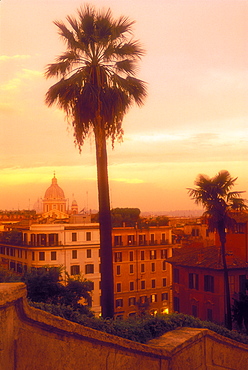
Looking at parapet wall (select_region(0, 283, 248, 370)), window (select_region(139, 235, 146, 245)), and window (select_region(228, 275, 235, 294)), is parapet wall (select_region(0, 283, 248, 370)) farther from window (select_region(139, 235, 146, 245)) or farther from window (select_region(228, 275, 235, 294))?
window (select_region(139, 235, 146, 245))

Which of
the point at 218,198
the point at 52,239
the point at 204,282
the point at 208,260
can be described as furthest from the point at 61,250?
the point at 218,198

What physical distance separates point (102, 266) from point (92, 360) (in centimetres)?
552

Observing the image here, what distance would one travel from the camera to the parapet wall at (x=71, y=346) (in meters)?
5.90

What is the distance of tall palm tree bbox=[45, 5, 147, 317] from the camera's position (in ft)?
43.7

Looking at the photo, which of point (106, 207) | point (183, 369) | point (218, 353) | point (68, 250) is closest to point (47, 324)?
point (183, 369)

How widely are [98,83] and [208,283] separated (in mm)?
22651

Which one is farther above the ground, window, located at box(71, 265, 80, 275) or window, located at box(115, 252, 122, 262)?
window, located at box(115, 252, 122, 262)

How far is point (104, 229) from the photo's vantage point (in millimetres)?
12789

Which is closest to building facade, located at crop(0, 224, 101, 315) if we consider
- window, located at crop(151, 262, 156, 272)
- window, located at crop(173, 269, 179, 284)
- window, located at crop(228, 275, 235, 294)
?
window, located at crop(151, 262, 156, 272)

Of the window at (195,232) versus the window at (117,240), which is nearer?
the window at (117,240)

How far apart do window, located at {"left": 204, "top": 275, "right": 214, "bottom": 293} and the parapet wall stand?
73.3ft

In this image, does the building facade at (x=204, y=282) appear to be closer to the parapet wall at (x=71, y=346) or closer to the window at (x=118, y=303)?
the window at (x=118, y=303)

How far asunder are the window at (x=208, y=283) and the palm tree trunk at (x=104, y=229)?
68.7 ft

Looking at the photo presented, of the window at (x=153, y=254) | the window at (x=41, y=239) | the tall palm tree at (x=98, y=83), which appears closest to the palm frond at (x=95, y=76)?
the tall palm tree at (x=98, y=83)
